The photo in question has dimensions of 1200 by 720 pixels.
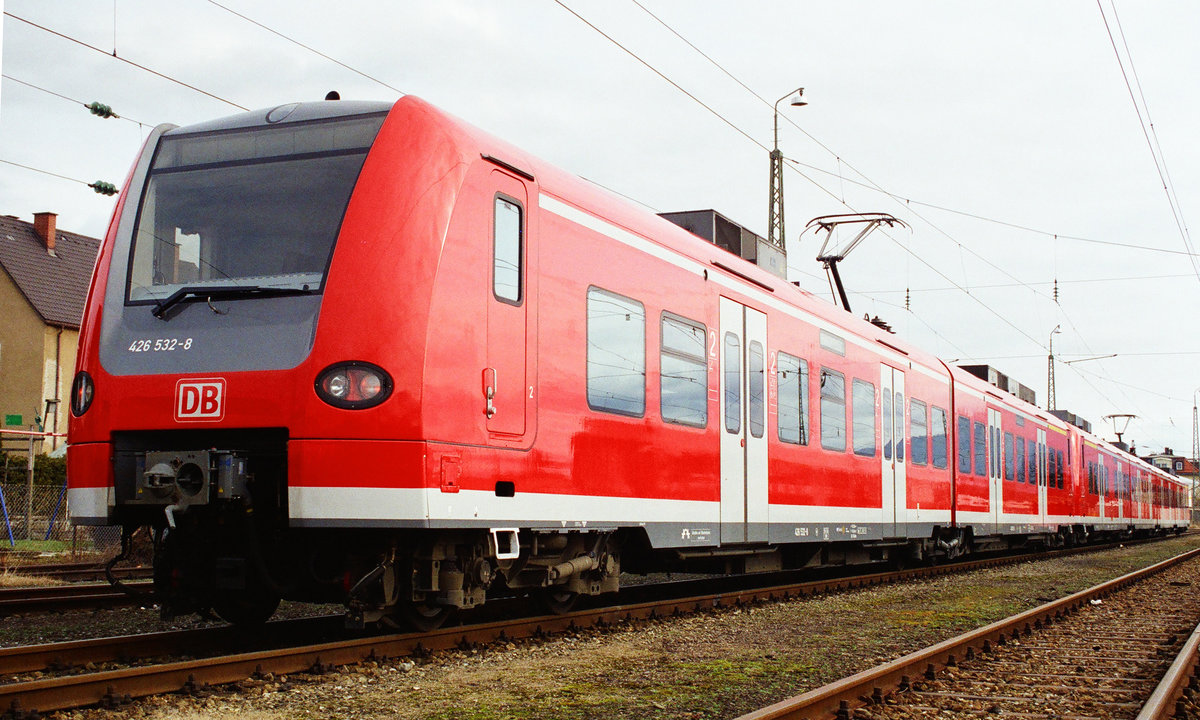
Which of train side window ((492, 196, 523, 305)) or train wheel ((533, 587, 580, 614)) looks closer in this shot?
train side window ((492, 196, 523, 305))

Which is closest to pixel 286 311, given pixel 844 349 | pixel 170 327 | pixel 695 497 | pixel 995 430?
pixel 170 327

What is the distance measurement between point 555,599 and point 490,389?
2448 mm

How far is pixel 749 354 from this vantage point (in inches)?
436

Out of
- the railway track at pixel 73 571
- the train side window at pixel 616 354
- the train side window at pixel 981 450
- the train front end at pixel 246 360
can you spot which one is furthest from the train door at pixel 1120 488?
the train front end at pixel 246 360

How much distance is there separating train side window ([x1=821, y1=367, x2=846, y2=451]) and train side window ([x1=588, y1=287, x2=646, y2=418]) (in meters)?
4.45

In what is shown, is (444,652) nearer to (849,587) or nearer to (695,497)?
(695,497)

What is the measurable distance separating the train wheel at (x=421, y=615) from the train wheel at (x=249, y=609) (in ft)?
2.81

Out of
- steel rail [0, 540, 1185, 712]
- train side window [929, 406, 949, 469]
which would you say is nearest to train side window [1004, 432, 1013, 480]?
train side window [929, 406, 949, 469]

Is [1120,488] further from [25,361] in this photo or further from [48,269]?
[48,269]

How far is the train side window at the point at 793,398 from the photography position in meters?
11.7

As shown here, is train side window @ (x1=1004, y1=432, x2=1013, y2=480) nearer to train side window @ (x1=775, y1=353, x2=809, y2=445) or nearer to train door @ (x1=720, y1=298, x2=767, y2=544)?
train side window @ (x1=775, y1=353, x2=809, y2=445)

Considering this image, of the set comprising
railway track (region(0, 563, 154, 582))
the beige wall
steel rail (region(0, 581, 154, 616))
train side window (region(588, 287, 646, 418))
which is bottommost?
railway track (region(0, 563, 154, 582))

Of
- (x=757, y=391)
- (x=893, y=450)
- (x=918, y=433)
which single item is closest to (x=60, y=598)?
(x=757, y=391)

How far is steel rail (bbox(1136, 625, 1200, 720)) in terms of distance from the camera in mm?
5618
